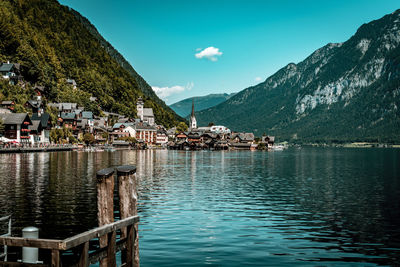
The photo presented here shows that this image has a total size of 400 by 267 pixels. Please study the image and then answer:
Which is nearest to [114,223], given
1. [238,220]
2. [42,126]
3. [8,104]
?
[238,220]

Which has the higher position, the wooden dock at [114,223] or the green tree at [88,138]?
the green tree at [88,138]

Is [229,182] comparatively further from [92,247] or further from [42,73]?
[42,73]

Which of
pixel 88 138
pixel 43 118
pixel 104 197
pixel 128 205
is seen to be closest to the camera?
pixel 104 197

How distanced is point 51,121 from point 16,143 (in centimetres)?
2882

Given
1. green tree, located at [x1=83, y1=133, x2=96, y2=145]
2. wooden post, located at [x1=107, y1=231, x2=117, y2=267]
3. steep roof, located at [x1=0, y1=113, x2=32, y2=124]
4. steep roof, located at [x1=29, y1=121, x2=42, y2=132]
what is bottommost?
wooden post, located at [x1=107, y1=231, x2=117, y2=267]

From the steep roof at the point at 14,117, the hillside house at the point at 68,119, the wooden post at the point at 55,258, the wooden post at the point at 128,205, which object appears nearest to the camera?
the wooden post at the point at 55,258

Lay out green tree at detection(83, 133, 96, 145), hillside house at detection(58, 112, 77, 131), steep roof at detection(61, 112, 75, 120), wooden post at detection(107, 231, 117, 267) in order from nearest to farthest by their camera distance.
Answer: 1. wooden post at detection(107, 231, 117, 267)
2. hillside house at detection(58, 112, 77, 131)
3. steep roof at detection(61, 112, 75, 120)
4. green tree at detection(83, 133, 96, 145)

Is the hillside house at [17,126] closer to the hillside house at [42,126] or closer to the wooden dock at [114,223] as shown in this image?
the hillside house at [42,126]

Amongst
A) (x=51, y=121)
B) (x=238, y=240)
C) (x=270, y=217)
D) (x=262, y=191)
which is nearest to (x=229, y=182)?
(x=262, y=191)

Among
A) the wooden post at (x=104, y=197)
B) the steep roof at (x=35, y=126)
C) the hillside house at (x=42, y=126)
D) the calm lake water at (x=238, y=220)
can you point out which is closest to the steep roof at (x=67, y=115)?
the hillside house at (x=42, y=126)

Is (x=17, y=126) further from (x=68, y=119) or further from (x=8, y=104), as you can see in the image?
(x=68, y=119)

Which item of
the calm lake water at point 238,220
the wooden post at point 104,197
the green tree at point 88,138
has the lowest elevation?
the calm lake water at point 238,220

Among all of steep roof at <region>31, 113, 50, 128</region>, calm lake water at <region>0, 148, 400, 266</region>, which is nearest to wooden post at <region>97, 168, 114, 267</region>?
calm lake water at <region>0, 148, 400, 266</region>

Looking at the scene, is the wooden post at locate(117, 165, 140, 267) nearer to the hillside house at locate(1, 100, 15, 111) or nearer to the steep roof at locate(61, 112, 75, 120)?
the hillside house at locate(1, 100, 15, 111)
